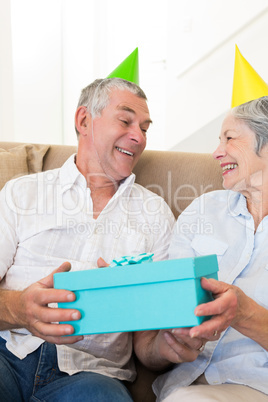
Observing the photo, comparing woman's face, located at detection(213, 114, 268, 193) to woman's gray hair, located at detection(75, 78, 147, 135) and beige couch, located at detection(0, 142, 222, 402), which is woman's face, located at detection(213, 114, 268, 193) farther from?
woman's gray hair, located at detection(75, 78, 147, 135)

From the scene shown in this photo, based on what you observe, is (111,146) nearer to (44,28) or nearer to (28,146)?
(28,146)

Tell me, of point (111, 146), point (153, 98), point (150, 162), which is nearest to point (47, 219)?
point (111, 146)

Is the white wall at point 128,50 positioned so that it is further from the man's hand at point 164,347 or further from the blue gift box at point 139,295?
the blue gift box at point 139,295

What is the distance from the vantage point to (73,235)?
1.31m

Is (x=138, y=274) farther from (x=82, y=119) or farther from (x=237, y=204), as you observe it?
(x=82, y=119)

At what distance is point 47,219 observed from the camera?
1.32 metres

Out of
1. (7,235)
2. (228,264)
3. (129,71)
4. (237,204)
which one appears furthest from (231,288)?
(129,71)

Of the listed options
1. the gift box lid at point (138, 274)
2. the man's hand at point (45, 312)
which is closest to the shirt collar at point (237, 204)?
the gift box lid at point (138, 274)

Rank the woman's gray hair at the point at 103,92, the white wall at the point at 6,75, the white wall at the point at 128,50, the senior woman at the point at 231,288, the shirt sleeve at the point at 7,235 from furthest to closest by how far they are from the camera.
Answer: the white wall at the point at 6,75
the white wall at the point at 128,50
the woman's gray hair at the point at 103,92
the shirt sleeve at the point at 7,235
the senior woman at the point at 231,288

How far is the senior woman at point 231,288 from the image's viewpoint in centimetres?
94

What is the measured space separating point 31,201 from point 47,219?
0.25 feet

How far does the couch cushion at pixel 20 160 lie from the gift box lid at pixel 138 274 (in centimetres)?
74

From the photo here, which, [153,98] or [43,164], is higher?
[153,98]

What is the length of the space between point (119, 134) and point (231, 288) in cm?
74
